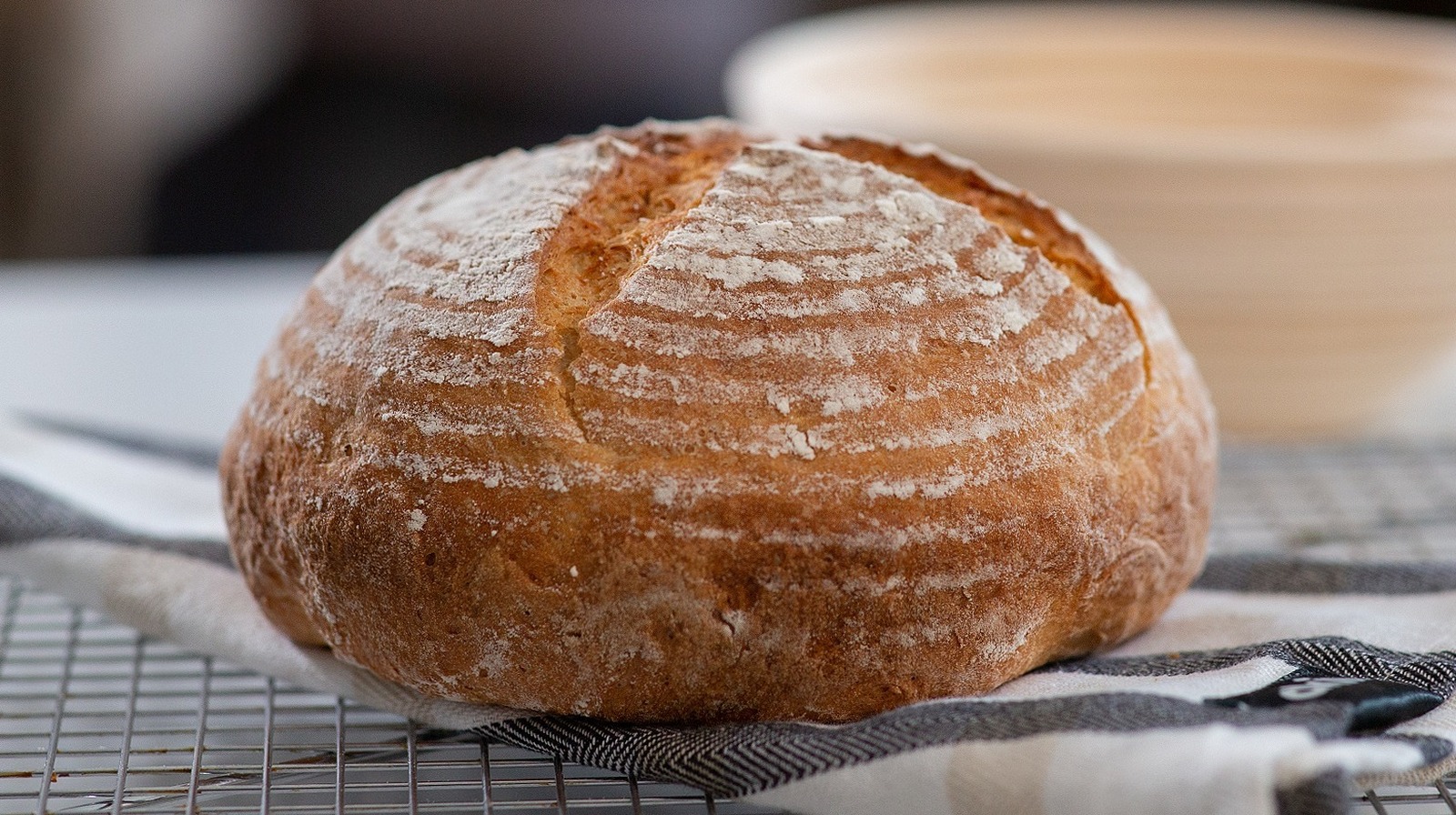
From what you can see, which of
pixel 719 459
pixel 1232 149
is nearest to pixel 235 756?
pixel 719 459

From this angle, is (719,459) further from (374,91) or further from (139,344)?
(374,91)

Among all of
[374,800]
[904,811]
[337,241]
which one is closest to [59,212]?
[337,241]

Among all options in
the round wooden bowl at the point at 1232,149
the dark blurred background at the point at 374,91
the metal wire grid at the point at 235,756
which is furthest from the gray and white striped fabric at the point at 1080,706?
the dark blurred background at the point at 374,91

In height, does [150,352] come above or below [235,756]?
below

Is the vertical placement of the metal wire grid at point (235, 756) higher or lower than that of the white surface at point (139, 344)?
higher

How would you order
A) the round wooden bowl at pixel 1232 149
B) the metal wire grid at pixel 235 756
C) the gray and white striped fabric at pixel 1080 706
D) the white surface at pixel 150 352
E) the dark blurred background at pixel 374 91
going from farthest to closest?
the dark blurred background at pixel 374 91, the white surface at pixel 150 352, the round wooden bowl at pixel 1232 149, the metal wire grid at pixel 235 756, the gray and white striped fabric at pixel 1080 706

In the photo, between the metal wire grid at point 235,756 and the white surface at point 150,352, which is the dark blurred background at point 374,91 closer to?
the white surface at point 150,352
